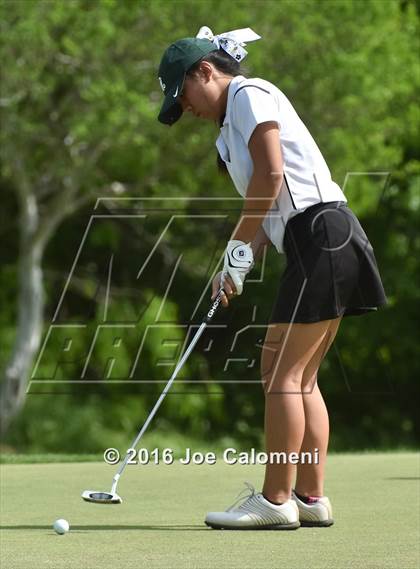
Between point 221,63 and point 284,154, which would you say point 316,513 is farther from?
point 221,63

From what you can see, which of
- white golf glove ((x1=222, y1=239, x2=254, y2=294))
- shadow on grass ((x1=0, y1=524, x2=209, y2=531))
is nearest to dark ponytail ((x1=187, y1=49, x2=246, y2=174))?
white golf glove ((x1=222, y1=239, x2=254, y2=294))

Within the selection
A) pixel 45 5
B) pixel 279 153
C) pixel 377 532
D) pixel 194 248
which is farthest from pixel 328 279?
pixel 194 248

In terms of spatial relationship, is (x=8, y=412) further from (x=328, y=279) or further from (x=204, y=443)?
(x=328, y=279)

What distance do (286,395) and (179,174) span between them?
801 inches

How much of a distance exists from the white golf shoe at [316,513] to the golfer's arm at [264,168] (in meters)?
1.23

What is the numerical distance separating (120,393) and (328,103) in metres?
7.52

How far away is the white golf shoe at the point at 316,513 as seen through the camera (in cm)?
544

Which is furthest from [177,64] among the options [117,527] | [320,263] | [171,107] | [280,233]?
[117,527]

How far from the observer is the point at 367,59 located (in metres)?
24.0

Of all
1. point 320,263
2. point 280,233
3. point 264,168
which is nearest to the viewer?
point 264,168

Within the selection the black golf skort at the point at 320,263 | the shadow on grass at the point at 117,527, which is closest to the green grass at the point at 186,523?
the shadow on grass at the point at 117,527

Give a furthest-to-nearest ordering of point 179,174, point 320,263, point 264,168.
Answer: point 179,174, point 320,263, point 264,168

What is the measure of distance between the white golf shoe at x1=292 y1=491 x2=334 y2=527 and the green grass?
0.05 metres

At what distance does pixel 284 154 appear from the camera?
17.1 feet
